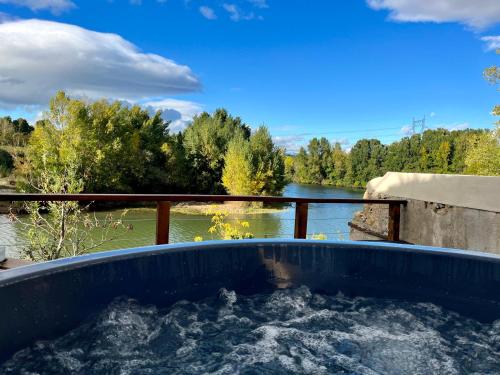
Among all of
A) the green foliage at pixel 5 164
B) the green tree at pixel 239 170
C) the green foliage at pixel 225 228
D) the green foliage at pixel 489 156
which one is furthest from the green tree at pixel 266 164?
the green foliage at pixel 225 228

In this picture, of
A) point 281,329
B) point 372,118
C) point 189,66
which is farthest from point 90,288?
point 372,118

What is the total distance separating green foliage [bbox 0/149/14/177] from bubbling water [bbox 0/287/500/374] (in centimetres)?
1811

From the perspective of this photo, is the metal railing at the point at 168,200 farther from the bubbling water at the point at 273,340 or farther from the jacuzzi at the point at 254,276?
the bubbling water at the point at 273,340

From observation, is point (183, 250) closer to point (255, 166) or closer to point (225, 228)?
point (225, 228)

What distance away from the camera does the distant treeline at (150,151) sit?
1889 cm

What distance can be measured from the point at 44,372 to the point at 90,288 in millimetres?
343

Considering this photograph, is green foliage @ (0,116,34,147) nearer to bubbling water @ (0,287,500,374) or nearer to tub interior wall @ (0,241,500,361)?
tub interior wall @ (0,241,500,361)

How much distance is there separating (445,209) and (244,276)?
2079 mm

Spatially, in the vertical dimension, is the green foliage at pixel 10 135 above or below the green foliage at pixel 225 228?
above

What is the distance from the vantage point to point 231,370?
1.27 m

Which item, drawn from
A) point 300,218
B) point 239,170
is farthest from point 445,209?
point 239,170

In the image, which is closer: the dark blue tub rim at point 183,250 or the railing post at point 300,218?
the dark blue tub rim at point 183,250

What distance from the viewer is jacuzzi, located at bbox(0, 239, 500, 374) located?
1.37 metres

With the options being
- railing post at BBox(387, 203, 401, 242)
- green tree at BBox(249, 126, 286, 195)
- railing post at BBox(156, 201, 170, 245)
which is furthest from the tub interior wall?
green tree at BBox(249, 126, 286, 195)
